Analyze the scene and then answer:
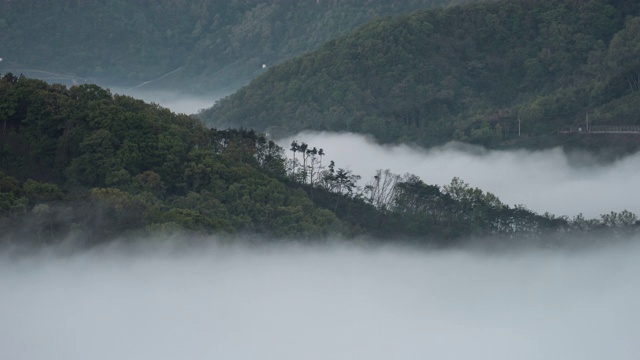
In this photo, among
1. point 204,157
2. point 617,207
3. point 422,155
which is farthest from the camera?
point 422,155

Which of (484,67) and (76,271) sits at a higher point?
(484,67)

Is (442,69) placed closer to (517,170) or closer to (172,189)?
(517,170)

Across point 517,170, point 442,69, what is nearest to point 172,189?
point 517,170

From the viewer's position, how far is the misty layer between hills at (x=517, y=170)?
5349 inches

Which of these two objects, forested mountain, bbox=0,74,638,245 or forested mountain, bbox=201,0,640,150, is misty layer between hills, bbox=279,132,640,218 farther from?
forested mountain, bbox=0,74,638,245

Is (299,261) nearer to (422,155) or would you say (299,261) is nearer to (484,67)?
(422,155)

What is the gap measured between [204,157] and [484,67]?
9069 cm

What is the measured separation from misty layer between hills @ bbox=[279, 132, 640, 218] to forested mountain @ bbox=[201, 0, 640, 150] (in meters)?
4.21

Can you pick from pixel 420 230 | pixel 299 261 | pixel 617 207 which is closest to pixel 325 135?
pixel 617 207

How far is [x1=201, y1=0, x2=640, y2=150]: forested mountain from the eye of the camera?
550 feet

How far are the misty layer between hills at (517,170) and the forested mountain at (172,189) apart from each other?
25.4 m

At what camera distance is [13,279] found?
7500 cm

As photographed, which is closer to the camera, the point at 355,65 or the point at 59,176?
the point at 59,176

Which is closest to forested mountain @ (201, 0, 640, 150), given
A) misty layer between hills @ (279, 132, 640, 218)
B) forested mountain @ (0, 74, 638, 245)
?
misty layer between hills @ (279, 132, 640, 218)
